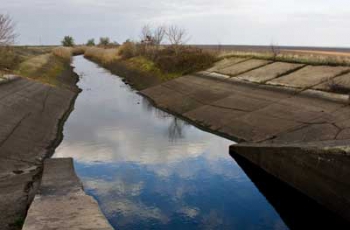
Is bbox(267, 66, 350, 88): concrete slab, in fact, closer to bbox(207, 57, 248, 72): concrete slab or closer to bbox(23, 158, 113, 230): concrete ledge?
bbox(207, 57, 248, 72): concrete slab

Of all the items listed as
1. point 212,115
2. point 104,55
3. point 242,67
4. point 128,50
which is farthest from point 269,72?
point 104,55

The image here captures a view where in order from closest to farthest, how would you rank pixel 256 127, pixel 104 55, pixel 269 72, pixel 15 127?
pixel 15 127 < pixel 256 127 < pixel 269 72 < pixel 104 55

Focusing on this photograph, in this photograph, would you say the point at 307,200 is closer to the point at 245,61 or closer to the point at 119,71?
the point at 245,61

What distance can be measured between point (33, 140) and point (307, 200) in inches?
535

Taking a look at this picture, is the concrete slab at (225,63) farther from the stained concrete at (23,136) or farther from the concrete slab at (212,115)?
the stained concrete at (23,136)

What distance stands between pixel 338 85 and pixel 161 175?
13077 mm

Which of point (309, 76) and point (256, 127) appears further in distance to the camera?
point (309, 76)

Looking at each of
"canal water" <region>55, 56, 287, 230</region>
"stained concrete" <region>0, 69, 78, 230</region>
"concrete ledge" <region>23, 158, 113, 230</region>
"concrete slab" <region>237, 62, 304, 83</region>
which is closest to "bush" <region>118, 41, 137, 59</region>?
"stained concrete" <region>0, 69, 78, 230</region>

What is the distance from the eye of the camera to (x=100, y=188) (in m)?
16.0

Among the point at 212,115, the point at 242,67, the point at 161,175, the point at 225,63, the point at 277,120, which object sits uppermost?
the point at 225,63

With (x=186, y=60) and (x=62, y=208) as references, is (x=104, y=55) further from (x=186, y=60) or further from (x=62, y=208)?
(x=62, y=208)

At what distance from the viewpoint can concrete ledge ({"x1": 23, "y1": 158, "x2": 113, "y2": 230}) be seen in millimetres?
9828

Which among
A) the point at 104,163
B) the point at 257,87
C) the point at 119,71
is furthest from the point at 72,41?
the point at 104,163

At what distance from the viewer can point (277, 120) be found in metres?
22.7
